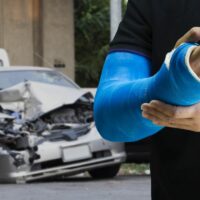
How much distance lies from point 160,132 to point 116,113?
0.18 meters

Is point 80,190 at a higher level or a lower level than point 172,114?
lower

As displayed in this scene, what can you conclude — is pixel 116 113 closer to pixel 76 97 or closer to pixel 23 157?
pixel 23 157

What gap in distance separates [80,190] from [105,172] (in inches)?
63.6

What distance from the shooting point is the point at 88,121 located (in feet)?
33.5

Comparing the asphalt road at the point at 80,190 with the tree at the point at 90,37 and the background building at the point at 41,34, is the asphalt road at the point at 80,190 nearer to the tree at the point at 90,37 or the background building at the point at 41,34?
the background building at the point at 41,34

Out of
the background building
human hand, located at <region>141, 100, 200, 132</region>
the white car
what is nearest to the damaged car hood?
the white car

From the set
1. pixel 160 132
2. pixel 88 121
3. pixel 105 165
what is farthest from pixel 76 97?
pixel 160 132

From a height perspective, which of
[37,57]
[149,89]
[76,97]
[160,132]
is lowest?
[37,57]

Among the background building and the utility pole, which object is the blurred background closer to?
the background building

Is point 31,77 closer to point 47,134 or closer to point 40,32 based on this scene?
point 47,134

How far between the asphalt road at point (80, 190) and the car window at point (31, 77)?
1.65 meters

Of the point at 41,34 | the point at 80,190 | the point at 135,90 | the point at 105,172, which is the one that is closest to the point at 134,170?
the point at 105,172

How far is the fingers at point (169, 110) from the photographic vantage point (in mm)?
1200

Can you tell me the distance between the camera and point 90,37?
75.4 ft
